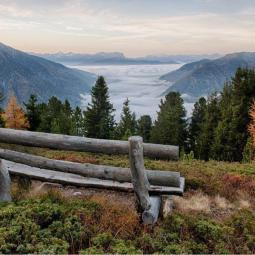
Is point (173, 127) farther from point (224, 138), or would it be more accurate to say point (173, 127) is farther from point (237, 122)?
point (237, 122)

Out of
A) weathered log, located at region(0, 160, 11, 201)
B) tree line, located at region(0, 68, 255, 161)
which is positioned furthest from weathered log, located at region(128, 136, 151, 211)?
tree line, located at region(0, 68, 255, 161)

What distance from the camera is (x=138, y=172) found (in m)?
7.92

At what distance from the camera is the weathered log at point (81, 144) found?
28.6ft

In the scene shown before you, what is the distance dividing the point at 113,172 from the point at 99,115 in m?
59.9

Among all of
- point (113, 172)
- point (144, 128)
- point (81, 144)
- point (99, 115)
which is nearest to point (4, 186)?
point (81, 144)

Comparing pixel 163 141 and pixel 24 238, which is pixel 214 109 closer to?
pixel 163 141

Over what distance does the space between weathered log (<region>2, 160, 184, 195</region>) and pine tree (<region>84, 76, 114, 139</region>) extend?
57128mm

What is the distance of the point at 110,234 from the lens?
7.08 metres

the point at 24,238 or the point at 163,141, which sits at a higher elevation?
the point at 24,238

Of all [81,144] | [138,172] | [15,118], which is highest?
[81,144]

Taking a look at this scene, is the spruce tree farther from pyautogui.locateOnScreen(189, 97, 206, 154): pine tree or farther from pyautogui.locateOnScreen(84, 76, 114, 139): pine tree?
pyautogui.locateOnScreen(84, 76, 114, 139): pine tree

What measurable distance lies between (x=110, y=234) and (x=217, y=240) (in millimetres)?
2042

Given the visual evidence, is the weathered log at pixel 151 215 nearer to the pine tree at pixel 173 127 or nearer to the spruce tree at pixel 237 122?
the spruce tree at pixel 237 122

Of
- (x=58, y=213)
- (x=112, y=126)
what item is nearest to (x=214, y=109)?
(x=112, y=126)
